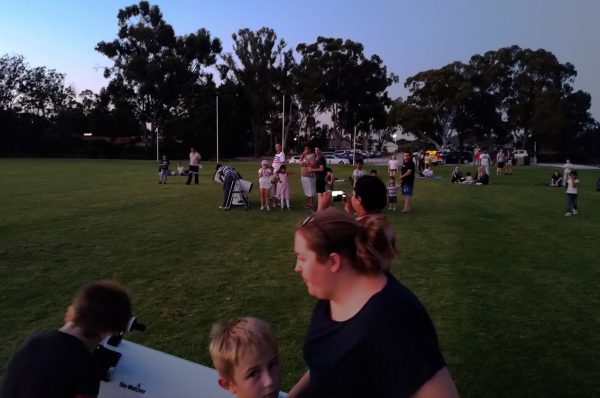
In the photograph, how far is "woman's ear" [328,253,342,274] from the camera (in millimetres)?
1674

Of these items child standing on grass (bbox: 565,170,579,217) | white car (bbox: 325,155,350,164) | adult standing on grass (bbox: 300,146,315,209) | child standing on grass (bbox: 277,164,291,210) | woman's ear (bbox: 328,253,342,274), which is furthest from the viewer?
white car (bbox: 325,155,350,164)

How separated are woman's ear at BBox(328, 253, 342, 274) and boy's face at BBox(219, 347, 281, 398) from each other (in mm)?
553

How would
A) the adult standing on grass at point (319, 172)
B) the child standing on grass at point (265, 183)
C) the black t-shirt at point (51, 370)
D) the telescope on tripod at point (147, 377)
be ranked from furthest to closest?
1. the child standing on grass at point (265, 183)
2. the adult standing on grass at point (319, 172)
3. the telescope on tripod at point (147, 377)
4. the black t-shirt at point (51, 370)

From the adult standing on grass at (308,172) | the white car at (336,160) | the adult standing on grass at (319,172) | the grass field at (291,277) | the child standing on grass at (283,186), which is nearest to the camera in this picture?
the grass field at (291,277)

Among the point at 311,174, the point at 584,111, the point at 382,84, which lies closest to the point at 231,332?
the point at 311,174

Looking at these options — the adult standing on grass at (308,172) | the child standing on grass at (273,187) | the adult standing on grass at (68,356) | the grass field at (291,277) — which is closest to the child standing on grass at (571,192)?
the grass field at (291,277)

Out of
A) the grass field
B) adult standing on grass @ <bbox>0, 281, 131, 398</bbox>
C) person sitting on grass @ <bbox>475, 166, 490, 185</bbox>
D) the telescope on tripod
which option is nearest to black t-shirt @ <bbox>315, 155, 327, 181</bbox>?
the grass field

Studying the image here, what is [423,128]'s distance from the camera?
225 feet

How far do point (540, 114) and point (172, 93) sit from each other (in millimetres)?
49435

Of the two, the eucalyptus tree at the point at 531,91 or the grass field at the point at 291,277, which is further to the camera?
the eucalyptus tree at the point at 531,91

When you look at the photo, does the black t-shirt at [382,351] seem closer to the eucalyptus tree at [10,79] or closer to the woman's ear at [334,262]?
the woman's ear at [334,262]

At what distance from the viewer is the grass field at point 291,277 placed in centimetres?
475

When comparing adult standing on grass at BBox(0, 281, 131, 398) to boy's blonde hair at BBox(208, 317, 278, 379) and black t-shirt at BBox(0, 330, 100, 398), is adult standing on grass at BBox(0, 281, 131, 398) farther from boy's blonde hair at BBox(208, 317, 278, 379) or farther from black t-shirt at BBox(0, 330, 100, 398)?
boy's blonde hair at BBox(208, 317, 278, 379)

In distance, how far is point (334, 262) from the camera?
5.50ft
